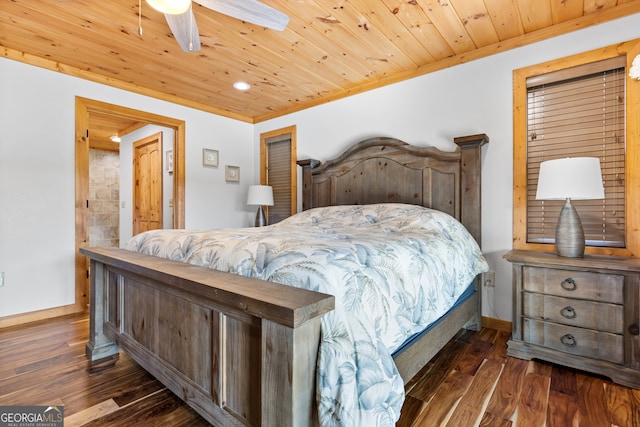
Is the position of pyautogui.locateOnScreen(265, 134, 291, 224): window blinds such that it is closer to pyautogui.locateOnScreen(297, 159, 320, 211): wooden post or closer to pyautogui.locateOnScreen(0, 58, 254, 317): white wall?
pyautogui.locateOnScreen(297, 159, 320, 211): wooden post

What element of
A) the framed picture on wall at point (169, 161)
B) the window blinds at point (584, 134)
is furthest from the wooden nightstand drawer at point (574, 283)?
the framed picture on wall at point (169, 161)

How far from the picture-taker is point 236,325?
1064mm

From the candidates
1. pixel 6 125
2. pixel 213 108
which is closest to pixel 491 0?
pixel 213 108

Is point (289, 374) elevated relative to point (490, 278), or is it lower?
elevated

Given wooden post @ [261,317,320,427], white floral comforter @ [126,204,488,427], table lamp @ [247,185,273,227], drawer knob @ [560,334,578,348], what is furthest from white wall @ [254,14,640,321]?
wooden post @ [261,317,320,427]

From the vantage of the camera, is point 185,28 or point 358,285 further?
point 185,28

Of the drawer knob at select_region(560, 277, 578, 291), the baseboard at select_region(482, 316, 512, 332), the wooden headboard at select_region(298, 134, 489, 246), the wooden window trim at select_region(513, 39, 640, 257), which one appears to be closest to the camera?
the drawer knob at select_region(560, 277, 578, 291)

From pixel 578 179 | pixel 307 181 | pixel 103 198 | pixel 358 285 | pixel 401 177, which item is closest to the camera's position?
pixel 358 285

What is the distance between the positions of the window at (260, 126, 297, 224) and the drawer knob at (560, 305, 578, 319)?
284cm

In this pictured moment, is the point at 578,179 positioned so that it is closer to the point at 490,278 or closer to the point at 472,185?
the point at 472,185

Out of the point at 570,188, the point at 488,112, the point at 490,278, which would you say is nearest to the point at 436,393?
the point at 490,278

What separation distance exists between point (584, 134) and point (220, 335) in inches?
104

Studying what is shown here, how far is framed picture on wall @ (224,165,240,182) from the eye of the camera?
14.0 ft

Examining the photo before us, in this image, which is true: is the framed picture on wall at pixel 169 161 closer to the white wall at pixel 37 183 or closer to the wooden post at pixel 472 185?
the white wall at pixel 37 183
